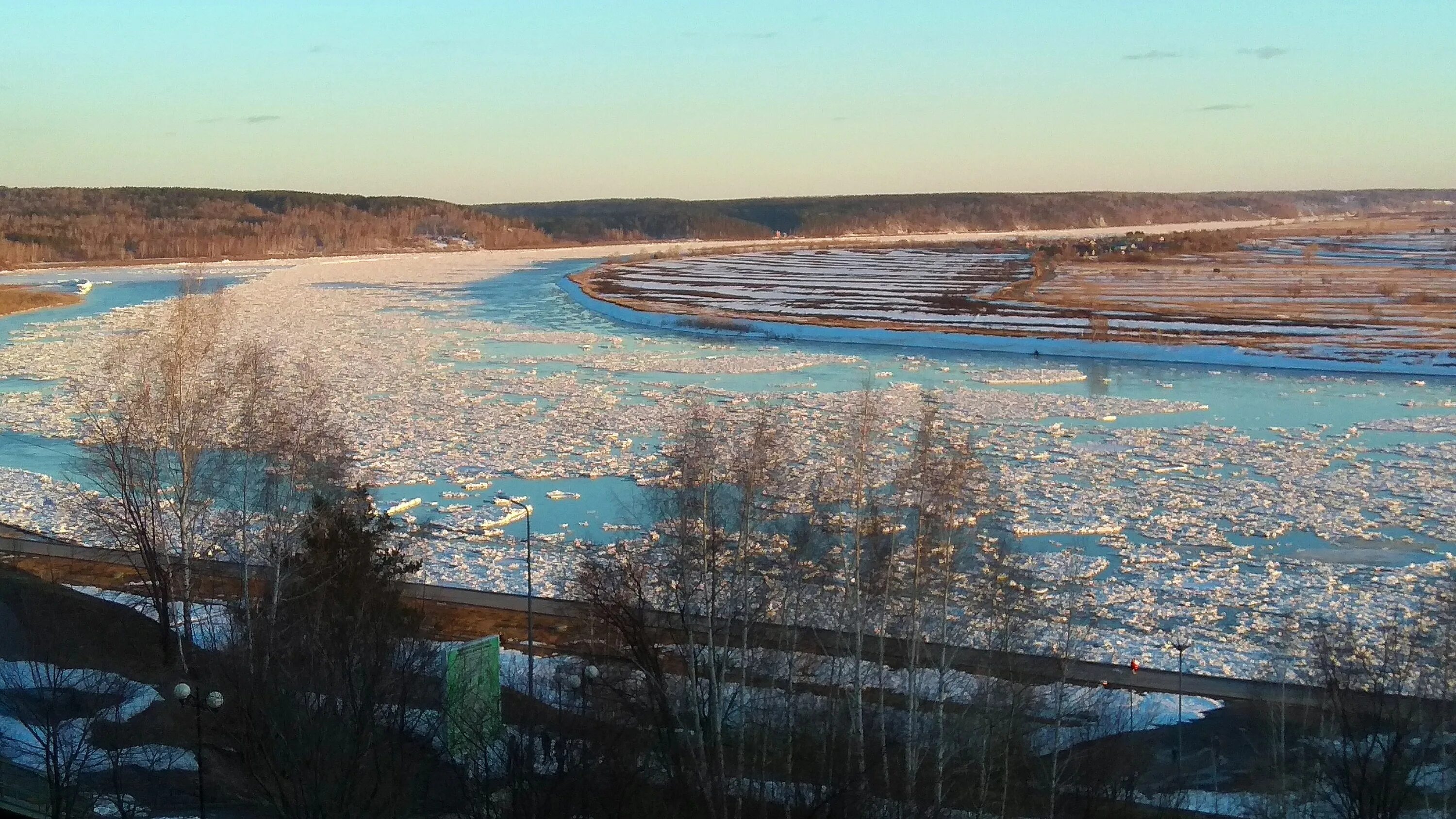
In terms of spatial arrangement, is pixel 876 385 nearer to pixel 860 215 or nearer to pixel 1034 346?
pixel 1034 346

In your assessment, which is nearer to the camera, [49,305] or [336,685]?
[336,685]

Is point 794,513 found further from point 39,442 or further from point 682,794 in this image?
point 39,442

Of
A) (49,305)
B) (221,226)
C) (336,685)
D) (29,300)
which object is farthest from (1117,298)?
(221,226)

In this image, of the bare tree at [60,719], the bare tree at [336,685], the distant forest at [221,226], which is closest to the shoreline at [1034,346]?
the bare tree at [336,685]

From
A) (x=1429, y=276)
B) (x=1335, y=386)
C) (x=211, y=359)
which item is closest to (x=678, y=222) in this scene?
(x=1429, y=276)

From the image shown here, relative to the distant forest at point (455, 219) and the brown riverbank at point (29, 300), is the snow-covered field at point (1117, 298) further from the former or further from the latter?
the distant forest at point (455, 219)
